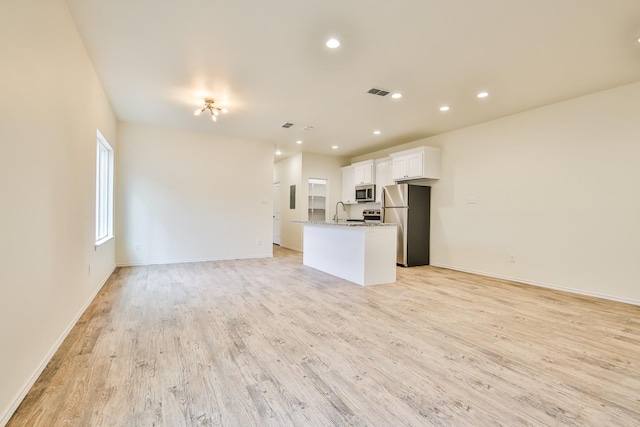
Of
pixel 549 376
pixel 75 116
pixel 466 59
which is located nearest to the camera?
pixel 549 376

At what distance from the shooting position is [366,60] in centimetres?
313

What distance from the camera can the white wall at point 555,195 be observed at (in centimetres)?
368

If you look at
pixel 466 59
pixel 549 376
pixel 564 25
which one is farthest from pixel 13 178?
pixel 564 25

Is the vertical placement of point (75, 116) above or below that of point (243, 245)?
above

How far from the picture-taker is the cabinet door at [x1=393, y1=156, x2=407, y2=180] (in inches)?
242

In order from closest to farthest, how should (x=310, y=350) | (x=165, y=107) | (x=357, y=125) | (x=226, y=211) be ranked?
(x=310, y=350) → (x=165, y=107) → (x=357, y=125) → (x=226, y=211)

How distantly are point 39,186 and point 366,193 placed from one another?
6.19 metres

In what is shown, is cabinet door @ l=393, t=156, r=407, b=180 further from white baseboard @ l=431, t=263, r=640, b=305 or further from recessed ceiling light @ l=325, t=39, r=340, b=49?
recessed ceiling light @ l=325, t=39, r=340, b=49

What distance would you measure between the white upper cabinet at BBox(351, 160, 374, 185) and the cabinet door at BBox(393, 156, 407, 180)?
34.6 inches

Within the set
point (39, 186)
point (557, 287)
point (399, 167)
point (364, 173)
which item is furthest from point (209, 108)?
point (557, 287)

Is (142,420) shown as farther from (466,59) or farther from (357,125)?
(357,125)

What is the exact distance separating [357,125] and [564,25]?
3.29m

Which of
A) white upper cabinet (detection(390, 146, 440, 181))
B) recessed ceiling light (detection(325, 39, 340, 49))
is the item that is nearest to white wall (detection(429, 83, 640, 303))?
white upper cabinet (detection(390, 146, 440, 181))

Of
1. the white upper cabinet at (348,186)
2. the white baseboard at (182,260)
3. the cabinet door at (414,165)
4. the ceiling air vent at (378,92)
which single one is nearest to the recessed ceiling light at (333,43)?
the ceiling air vent at (378,92)
